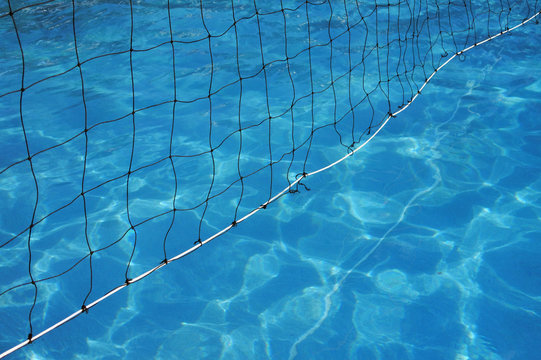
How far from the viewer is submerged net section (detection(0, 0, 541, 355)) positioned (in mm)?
3080

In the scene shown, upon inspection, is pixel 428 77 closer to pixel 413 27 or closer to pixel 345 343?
pixel 413 27

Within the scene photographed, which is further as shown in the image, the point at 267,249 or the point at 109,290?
the point at 267,249

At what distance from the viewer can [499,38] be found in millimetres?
5613

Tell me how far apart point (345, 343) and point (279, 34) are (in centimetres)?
396

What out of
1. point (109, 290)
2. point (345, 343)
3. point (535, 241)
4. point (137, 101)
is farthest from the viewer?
point (137, 101)

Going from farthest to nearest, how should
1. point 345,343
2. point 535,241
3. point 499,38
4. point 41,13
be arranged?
point 41,13
point 499,38
point 535,241
point 345,343

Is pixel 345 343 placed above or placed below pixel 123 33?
below

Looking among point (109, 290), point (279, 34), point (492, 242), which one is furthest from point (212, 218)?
point (279, 34)

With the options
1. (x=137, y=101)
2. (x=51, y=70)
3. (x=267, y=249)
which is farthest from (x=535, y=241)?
(x=51, y=70)

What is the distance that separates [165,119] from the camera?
429cm

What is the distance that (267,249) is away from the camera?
3.13 m

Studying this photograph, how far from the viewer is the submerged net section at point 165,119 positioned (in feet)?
10.1

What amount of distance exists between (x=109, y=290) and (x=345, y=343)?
1188mm

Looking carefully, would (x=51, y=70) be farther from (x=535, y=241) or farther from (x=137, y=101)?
(x=535, y=241)
